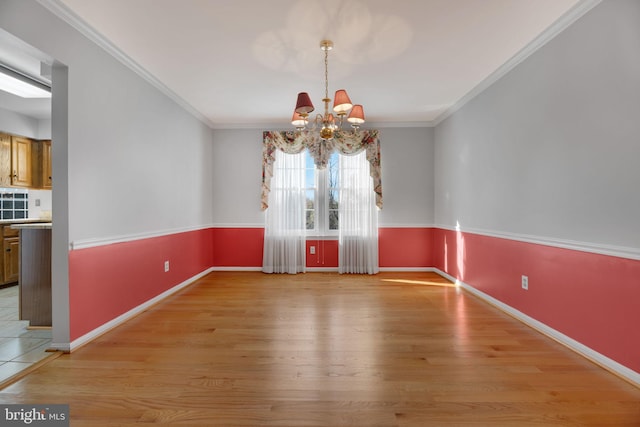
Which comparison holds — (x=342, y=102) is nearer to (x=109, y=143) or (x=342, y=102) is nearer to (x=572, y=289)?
(x=109, y=143)

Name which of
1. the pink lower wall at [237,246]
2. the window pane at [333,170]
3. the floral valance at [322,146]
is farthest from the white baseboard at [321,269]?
the window pane at [333,170]

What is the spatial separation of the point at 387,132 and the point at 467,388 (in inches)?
172

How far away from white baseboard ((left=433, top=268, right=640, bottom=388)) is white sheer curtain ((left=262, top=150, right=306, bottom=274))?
293cm

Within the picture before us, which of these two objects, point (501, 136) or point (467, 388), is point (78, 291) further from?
point (501, 136)

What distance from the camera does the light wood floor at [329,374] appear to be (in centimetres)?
175

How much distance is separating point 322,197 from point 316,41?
3040mm

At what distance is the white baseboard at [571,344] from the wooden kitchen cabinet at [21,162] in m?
6.86

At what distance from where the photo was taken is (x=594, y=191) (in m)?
2.32

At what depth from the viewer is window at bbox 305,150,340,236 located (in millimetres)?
5594

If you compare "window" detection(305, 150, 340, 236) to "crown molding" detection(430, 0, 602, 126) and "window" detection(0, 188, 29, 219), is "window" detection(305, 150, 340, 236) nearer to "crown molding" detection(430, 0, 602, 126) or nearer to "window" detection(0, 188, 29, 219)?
"crown molding" detection(430, 0, 602, 126)

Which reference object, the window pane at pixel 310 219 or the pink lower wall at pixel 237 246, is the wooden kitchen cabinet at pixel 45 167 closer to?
the pink lower wall at pixel 237 246

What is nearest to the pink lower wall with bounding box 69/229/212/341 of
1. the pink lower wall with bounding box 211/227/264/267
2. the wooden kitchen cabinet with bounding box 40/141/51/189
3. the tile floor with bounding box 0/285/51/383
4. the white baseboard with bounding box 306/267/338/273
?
the tile floor with bounding box 0/285/51/383

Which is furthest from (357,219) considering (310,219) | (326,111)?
(326,111)

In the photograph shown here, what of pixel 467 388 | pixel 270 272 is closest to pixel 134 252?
pixel 270 272
